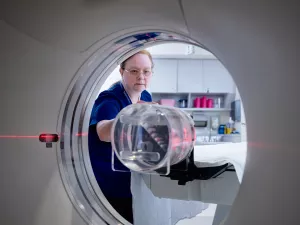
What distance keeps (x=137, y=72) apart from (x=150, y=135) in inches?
25.2

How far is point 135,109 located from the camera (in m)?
0.79

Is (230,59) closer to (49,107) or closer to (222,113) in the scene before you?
(49,107)

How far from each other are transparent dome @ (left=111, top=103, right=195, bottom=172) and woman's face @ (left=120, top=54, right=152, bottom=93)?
1.93 ft

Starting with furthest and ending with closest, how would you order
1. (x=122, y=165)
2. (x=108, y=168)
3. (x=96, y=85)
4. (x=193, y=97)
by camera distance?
(x=193, y=97), (x=108, y=168), (x=122, y=165), (x=96, y=85)

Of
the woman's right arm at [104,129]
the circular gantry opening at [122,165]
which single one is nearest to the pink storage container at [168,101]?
the circular gantry opening at [122,165]

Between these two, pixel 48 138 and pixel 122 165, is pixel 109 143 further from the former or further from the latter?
pixel 48 138

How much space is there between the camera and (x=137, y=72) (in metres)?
1.39

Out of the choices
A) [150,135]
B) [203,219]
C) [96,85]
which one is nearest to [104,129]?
[96,85]

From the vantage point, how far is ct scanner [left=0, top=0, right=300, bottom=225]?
48 cm

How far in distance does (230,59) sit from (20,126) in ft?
1.72

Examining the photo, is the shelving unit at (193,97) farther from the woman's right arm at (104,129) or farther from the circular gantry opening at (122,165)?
the woman's right arm at (104,129)

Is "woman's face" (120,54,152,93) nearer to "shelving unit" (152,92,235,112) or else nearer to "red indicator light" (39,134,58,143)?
"red indicator light" (39,134,58,143)

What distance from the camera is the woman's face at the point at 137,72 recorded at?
1.37m

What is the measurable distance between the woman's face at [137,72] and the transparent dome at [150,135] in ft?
1.93
